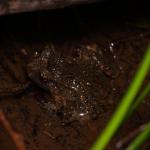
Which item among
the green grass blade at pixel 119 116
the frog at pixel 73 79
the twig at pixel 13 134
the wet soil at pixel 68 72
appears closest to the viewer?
the green grass blade at pixel 119 116

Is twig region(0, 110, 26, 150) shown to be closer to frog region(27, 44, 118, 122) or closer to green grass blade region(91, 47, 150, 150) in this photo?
frog region(27, 44, 118, 122)

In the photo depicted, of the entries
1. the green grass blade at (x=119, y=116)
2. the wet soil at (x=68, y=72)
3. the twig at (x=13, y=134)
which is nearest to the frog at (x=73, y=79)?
the wet soil at (x=68, y=72)

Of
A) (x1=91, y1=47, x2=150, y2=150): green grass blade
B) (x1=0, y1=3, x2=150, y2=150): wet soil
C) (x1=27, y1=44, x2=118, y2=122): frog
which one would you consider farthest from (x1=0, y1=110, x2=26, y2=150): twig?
(x1=91, y1=47, x2=150, y2=150): green grass blade

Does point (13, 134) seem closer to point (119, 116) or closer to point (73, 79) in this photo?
point (73, 79)

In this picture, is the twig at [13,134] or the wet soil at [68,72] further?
the wet soil at [68,72]

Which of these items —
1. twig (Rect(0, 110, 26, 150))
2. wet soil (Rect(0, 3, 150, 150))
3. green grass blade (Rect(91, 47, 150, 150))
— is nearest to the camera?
green grass blade (Rect(91, 47, 150, 150))

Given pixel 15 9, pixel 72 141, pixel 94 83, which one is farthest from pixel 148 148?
pixel 15 9

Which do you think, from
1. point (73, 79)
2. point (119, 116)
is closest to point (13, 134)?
point (73, 79)

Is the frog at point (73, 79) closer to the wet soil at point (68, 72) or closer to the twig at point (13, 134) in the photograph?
the wet soil at point (68, 72)

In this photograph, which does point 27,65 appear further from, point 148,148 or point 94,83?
point 148,148
